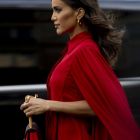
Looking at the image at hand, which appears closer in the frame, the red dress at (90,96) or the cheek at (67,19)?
the red dress at (90,96)

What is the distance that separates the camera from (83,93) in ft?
4.76

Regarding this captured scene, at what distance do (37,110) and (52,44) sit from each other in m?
0.94

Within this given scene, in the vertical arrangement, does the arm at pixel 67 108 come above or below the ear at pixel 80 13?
below

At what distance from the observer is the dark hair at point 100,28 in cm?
160

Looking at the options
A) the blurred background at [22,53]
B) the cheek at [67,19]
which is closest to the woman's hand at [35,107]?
the cheek at [67,19]

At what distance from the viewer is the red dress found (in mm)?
1449

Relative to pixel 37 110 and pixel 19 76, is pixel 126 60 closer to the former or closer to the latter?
pixel 19 76

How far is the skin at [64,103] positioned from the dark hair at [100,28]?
0.10 feet

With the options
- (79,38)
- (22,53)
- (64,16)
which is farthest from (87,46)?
(22,53)

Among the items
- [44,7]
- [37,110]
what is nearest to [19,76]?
[44,7]

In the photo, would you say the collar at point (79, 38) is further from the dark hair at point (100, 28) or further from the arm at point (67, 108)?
the arm at point (67, 108)

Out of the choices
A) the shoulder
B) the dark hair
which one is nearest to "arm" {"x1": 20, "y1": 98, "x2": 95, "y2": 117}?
the shoulder

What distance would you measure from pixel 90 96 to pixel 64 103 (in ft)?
0.47

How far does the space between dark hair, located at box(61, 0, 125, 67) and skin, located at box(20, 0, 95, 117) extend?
30 millimetres
